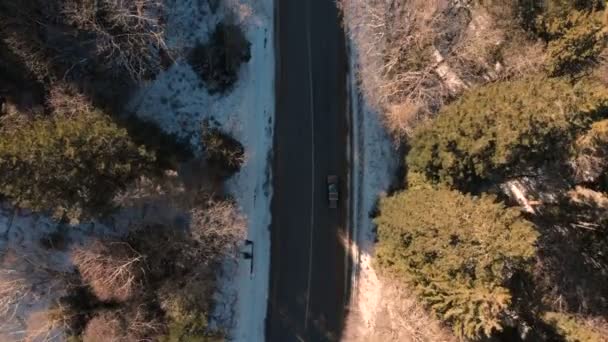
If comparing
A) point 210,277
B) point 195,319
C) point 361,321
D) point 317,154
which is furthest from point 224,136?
point 361,321

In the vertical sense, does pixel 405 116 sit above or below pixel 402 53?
below

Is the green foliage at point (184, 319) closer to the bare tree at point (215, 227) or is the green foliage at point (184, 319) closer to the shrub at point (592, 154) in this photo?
the bare tree at point (215, 227)

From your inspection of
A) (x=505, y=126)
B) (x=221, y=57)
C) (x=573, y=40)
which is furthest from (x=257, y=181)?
(x=573, y=40)

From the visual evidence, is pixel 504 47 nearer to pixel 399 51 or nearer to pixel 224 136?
pixel 399 51

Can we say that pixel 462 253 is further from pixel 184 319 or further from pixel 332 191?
pixel 184 319

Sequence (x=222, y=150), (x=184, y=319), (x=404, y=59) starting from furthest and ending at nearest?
(x=222, y=150) → (x=404, y=59) → (x=184, y=319)

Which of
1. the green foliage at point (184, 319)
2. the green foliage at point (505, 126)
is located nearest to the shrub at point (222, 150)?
the green foliage at point (184, 319)

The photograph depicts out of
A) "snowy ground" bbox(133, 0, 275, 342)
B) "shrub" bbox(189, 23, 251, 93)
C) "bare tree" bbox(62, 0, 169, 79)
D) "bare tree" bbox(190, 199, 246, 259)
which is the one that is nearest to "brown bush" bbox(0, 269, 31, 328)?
"bare tree" bbox(190, 199, 246, 259)
